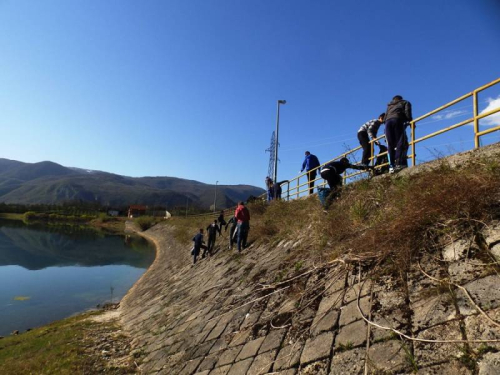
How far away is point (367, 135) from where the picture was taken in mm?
8680

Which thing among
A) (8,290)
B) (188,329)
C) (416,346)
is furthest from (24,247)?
(416,346)

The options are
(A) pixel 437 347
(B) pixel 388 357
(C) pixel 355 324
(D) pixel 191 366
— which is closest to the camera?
(A) pixel 437 347

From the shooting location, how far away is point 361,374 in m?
2.69

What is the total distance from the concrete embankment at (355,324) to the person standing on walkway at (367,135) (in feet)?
13.6

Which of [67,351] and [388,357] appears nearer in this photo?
[388,357]

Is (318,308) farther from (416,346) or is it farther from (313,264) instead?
(416,346)

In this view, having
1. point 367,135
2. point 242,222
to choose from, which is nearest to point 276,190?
point 242,222

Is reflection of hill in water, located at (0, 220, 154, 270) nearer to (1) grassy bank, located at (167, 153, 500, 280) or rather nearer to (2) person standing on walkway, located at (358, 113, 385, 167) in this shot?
(2) person standing on walkway, located at (358, 113, 385, 167)

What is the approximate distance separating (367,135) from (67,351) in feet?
32.5

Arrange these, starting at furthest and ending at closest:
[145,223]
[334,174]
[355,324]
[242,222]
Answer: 1. [145,223]
2. [242,222]
3. [334,174]
4. [355,324]

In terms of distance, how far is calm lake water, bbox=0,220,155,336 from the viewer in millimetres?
15852

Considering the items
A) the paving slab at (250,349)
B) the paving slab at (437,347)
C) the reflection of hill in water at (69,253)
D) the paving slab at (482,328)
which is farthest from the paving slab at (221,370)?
the reflection of hill in water at (69,253)

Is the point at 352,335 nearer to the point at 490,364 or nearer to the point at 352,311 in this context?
the point at 352,311

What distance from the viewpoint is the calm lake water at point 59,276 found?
15852mm
